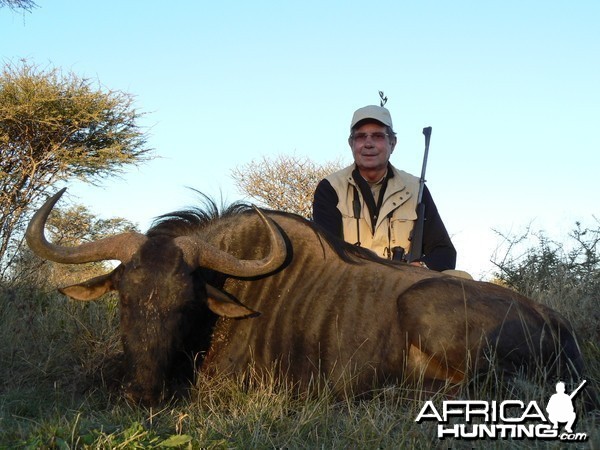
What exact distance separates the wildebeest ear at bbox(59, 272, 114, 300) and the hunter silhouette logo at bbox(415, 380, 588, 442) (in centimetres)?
198

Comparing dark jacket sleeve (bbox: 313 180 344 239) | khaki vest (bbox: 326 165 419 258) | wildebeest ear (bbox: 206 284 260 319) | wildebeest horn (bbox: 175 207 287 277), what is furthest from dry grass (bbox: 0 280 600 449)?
dark jacket sleeve (bbox: 313 180 344 239)

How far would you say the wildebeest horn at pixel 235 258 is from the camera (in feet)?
13.4

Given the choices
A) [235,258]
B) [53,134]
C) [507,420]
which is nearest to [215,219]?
[235,258]

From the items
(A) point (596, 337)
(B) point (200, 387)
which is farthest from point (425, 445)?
(A) point (596, 337)

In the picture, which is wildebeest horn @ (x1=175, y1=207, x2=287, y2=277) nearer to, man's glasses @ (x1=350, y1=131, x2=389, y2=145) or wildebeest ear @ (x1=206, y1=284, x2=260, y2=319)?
wildebeest ear @ (x1=206, y1=284, x2=260, y2=319)

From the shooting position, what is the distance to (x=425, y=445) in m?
2.63

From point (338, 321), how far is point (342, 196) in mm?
1667

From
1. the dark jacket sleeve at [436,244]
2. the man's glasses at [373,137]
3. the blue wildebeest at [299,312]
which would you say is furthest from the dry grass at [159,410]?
the man's glasses at [373,137]

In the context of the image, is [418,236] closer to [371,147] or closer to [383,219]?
[383,219]

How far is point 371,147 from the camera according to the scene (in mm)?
5617

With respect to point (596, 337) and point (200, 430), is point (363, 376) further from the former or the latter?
point (596, 337)

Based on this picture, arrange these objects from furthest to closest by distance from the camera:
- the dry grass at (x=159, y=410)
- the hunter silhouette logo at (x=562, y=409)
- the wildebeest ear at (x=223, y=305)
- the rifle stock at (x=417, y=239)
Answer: the rifle stock at (x=417, y=239) → the wildebeest ear at (x=223, y=305) → the hunter silhouette logo at (x=562, y=409) → the dry grass at (x=159, y=410)

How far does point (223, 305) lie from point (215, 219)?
79 cm

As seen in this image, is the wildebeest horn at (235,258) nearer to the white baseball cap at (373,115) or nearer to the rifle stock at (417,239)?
the rifle stock at (417,239)
